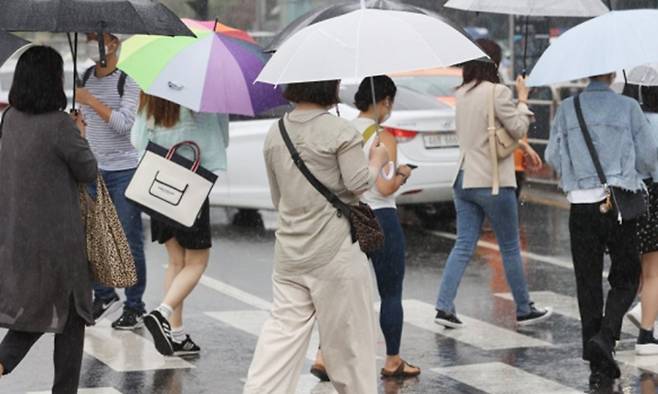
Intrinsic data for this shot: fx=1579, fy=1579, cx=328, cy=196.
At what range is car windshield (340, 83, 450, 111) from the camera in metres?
14.2

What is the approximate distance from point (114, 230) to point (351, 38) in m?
1.38

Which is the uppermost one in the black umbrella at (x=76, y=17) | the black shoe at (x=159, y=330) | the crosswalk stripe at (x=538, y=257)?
the black umbrella at (x=76, y=17)

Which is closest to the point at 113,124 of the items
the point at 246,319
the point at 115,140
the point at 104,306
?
the point at 115,140

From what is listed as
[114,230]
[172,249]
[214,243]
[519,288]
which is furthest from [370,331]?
[214,243]

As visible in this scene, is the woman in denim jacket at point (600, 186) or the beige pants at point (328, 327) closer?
the beige pants at point (328, 327)

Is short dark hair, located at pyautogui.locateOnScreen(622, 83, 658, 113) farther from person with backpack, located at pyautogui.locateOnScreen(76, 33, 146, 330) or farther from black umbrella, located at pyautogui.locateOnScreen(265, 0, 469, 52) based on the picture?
person with backpack, located at pyautogui.locateOnScreen(76, 33, 146, 330)

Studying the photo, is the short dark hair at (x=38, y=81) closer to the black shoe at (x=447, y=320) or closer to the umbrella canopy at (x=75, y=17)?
the umbrella canopy at (x=75, y=17)

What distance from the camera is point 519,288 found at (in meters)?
10.1

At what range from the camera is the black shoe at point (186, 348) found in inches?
356

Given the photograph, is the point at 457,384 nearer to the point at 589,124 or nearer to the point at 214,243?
the point at 589,124

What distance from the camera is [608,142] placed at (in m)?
8.25

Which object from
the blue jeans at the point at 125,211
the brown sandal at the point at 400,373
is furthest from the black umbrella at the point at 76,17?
the blue jeans at the point at 125,211

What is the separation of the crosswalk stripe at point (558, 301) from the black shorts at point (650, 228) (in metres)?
1.25

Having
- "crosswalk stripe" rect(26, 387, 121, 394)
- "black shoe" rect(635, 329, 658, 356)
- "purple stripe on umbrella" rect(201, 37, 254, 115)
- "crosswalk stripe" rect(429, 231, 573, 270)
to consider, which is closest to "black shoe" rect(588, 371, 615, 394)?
"black shoe" rect(635, 329, 658, 356)
